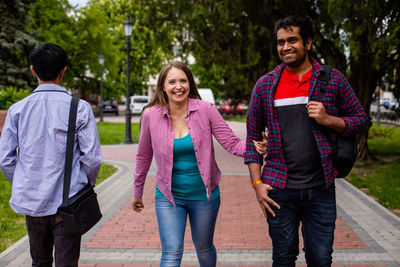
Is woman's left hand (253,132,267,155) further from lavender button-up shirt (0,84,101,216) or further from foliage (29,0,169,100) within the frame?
foliage (29,0,169,100)

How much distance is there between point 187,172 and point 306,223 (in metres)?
0.82

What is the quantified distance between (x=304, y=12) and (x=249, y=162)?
8.91m

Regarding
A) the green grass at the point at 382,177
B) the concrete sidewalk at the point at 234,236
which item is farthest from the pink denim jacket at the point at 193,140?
the green grass at the point at 382,177

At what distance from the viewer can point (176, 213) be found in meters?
3.17

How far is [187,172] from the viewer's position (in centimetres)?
315

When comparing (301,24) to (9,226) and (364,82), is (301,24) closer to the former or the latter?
(9,226)

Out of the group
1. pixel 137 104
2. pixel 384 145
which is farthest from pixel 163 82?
pixel 137 104

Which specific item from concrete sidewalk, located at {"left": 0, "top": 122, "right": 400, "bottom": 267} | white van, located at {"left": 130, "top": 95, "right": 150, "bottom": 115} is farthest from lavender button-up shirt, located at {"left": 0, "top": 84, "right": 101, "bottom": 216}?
white van, located at {"left": 130, "top": 95, "right": 150, "bottom": 115}

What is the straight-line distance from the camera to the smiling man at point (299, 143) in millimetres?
2686

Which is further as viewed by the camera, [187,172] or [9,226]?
[9,226]

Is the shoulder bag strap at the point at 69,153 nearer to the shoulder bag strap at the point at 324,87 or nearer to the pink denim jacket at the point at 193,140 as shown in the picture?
the pink denim jacket at the point at 193,140

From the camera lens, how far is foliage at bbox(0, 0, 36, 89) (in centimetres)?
2072

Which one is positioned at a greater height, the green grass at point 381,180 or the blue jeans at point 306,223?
the blue jeans at point 306,223

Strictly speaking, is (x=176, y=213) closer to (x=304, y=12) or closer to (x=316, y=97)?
(x=316, y=97)
